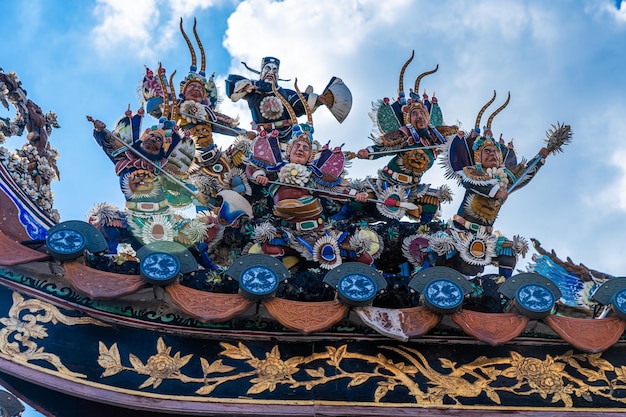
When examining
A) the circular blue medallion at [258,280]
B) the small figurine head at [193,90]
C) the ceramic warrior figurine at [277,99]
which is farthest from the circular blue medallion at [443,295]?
the small figurine head at [193,90]

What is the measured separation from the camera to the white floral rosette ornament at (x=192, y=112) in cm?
1113

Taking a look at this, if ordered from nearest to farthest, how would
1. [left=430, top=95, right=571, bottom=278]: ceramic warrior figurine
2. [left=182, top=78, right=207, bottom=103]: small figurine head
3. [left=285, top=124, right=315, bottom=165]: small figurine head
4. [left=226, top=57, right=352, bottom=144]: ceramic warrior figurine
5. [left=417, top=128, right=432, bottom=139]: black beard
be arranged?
[left=430, top=95, right=571, bottom=278]: ceramic warrior figurine
[left=285, top=124, right=315, bottom=165]: small figurine head
[left=417, top=128, right=432, bottom=139]: black beard
[left=182, top=78, right=207, bottom=103]: small figurine head
[left=226, top=57, right=352, bottom=144]: ceramic warrior figurine

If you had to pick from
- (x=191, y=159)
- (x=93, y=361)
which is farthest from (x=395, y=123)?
(x=93, y=361)

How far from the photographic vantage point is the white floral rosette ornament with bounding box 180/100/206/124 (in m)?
11.1

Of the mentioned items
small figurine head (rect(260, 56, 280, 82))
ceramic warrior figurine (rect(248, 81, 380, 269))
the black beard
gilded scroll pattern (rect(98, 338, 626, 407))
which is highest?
small figurine head (rect(260, 56, 280, 82))

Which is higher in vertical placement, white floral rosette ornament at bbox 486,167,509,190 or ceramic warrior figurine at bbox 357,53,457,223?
ceramic warrior figurine at bbox 357,53,457,223

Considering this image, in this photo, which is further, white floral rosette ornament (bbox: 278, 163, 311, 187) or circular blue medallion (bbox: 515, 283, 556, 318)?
white floral rosette ornament (bbox: 278, 163, 311, 187)

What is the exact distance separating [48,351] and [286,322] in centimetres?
179

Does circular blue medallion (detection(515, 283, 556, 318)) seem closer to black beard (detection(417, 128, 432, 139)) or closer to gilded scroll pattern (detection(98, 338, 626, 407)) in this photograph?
gilded scroll pattern (detection(98, 338, 626, 407))

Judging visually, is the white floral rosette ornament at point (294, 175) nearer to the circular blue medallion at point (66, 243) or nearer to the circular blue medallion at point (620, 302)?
the circular blue medallion at point (66, 243)

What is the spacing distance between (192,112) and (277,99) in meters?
1.08

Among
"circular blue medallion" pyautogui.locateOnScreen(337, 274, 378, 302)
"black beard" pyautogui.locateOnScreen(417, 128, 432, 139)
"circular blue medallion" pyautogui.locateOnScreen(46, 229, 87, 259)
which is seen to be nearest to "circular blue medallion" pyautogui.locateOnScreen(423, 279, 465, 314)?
"circular blue medallion" pyautogui.locateOnScreen(337, 274, 378, 302)

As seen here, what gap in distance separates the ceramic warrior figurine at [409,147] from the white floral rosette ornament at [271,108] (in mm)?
1253

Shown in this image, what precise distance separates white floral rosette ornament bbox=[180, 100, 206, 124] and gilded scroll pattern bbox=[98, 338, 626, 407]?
4205 millimetres
